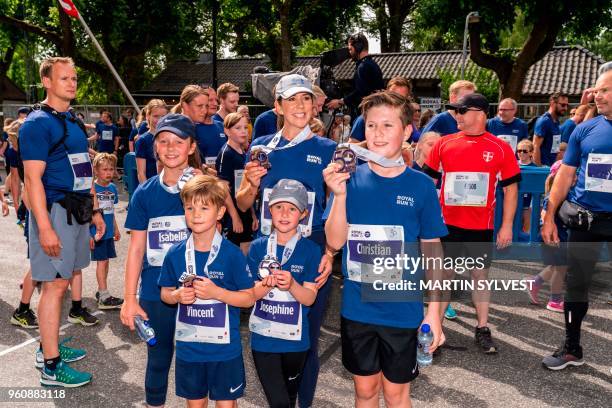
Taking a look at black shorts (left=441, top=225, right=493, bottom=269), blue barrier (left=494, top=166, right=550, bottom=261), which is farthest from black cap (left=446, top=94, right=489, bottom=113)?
blue barrier (left=494, top=166, right=550, bottom=261)

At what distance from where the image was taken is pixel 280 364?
3.11 m

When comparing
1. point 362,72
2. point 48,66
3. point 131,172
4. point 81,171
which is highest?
point 362,72

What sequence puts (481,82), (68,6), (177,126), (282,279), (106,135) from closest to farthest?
(282,279)
(177,126)
(68,6)
(106,135)
(481,82)

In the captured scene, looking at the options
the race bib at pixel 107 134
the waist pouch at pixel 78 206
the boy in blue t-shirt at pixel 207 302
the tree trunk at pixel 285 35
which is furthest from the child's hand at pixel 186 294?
the tree trunk at pixel 285 35

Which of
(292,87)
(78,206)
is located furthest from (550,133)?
(78,206)

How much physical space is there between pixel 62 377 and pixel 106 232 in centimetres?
213

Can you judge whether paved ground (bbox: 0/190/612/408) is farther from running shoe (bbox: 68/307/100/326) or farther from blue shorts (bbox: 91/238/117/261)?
blue shorts (bbox: 91/238/117/261)

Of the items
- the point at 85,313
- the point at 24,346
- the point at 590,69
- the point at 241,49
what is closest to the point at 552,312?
the point at 85,313

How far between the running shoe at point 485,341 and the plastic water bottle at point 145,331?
2933mm

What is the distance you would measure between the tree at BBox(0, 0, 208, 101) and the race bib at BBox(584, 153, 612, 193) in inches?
894

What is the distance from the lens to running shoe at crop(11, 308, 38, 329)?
208 inches

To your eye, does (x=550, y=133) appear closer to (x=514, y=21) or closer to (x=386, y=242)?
(x=386, y=242)

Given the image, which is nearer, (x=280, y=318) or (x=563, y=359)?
(x=280, y=318)

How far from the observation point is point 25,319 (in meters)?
5.32
